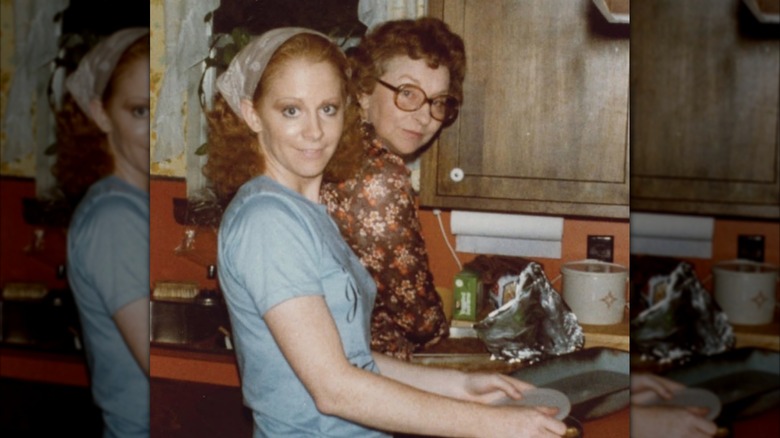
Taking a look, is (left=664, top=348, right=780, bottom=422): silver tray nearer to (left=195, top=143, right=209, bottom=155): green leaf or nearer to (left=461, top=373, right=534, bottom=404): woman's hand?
(left=461, top=373, right=534, bottom=404): woman's hand

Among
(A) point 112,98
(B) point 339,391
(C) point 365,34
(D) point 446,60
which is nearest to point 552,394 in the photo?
(B) point 339,391

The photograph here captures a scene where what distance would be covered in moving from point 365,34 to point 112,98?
77 centimetres

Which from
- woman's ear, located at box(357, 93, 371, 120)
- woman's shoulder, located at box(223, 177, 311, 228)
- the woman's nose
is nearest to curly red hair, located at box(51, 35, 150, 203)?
woman's shoulder, located at box(223, 177, 311, 228)

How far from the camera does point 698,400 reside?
1.95 metres

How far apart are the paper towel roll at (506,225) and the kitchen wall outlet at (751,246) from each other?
17.1 inches

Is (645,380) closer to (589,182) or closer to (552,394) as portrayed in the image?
(552,394)

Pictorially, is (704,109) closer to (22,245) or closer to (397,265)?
(397,265)

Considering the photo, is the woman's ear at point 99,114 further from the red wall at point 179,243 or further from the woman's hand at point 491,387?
the woman's hand at point 491,387

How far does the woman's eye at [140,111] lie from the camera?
2215 mm

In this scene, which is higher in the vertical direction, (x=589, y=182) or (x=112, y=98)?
(x=112, y=98)

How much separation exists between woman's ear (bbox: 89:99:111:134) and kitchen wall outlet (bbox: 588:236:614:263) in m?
1.29

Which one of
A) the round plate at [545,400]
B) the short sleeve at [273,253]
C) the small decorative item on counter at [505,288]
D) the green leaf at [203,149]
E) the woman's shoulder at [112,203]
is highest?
the green leaf at [203,149]

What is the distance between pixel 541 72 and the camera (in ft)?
5.91

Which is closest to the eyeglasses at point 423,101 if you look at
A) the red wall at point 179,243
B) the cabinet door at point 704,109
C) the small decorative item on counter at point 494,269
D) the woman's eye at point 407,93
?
the woman's eye at point 407,93
